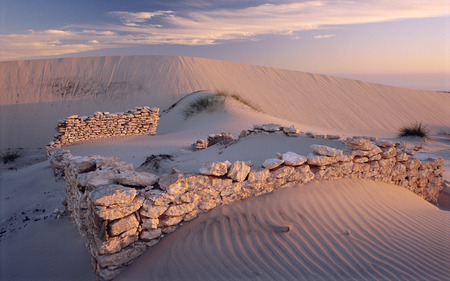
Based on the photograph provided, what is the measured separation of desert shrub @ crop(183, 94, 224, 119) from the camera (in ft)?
56.1

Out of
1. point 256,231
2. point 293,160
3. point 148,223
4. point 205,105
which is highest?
point 205,105

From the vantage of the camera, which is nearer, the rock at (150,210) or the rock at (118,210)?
the rock at (118,210)

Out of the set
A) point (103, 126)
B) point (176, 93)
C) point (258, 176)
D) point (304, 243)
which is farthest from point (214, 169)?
point (176, 93)

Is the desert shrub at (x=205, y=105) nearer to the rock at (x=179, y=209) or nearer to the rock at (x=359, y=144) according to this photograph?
the rock at (x=359, y=144)

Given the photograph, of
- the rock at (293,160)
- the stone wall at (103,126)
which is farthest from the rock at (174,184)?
the stone wall at (103,126)

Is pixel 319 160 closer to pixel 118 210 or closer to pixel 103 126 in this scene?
pixel 118 210

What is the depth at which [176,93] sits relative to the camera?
27.9m

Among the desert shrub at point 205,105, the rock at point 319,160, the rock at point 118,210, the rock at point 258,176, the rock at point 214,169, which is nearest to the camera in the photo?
the rock at point 118,210

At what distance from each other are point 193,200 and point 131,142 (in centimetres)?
881

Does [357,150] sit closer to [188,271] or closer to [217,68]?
[188,271]

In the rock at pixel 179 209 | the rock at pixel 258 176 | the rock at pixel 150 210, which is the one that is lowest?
the rock at pixel 179 209

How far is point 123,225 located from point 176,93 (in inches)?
1009

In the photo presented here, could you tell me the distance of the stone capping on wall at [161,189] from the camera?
3158 mm

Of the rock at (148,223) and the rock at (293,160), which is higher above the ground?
the rock at (293,160)
